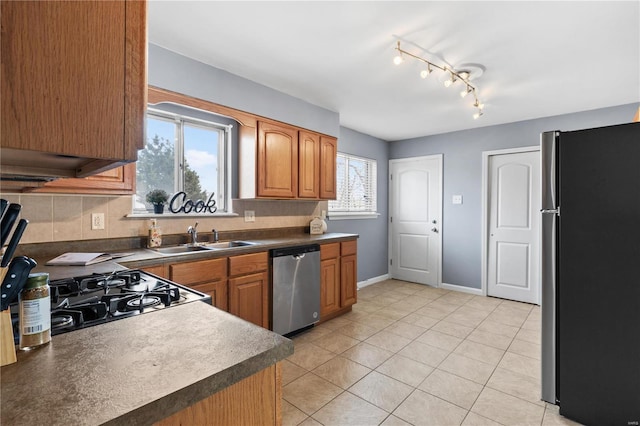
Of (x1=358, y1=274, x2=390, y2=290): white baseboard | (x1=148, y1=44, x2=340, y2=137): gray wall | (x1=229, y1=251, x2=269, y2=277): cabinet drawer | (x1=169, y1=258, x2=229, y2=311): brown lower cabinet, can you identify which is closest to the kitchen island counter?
(x1=169, y1=258, x2=229, y2=311): brown lower cabinet

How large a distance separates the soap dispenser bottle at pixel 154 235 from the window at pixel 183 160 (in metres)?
0.20

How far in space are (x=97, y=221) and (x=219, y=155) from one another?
124 centimetres

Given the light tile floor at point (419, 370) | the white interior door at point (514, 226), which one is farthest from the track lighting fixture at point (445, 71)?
the light tile floor at point (419, 370)

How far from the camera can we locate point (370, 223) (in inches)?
200

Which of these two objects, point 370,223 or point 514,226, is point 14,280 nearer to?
point 370,223

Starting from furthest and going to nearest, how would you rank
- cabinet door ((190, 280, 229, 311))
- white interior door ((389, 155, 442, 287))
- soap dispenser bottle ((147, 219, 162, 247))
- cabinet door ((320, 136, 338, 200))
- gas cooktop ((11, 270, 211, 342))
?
white interior door ((389, 155, 442, 287)) < cabinet door ((320, 136, 338, 200)) < soap dispenser bottle ((147, 219, 162, 247)) < cabinet door ((190, 280, 229, 311)) < gas cooktop ((11, 270, 211, 342))

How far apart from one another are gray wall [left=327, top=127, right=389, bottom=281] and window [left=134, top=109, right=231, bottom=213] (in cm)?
176

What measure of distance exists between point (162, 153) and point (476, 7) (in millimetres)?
2587

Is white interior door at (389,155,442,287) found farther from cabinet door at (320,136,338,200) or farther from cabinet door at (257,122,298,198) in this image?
cabinet door at (257,122,298,198)

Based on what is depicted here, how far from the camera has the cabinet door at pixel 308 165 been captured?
3.45 metres

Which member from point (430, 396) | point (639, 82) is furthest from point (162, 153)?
point (639, 82)

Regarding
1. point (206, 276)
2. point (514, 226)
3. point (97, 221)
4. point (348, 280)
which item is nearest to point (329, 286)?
point (348, 280)

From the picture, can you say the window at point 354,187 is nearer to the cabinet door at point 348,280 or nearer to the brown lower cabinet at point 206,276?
the cabinet door at point 348,280

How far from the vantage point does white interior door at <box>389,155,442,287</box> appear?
197 inches
